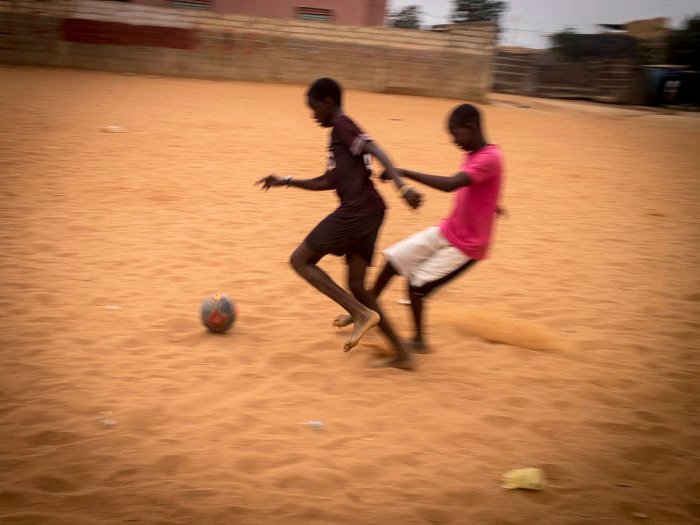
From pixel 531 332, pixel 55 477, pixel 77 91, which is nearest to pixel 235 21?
pixel 77 91

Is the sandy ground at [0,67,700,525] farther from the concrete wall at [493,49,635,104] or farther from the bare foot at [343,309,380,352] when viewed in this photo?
the concrete wall at [493,49,635,104]

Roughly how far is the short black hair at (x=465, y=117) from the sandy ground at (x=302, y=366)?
62.7 inches

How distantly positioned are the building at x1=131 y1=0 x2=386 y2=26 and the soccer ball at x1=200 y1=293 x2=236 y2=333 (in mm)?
22302

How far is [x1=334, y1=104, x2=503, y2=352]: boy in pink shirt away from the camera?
13.5 ft

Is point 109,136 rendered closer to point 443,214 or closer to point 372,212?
point 443,214

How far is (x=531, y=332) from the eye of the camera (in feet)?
16.7

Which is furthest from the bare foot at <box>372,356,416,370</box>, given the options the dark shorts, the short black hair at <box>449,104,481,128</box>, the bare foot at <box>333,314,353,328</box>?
the short black hair at <box>449,104,481,128</box>

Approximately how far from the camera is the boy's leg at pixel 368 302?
4.39 metres

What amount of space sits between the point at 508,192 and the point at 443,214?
166cm

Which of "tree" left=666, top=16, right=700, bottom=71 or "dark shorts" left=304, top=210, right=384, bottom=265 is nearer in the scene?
"dark shorts" left=304, top=210, right=384, bottom=265

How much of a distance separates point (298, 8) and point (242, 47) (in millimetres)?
6487

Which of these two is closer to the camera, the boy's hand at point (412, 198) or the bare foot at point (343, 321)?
the boy's hand at point (412, 198)

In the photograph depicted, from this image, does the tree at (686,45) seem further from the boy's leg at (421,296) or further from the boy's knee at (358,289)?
the boy's knee at (358,289)

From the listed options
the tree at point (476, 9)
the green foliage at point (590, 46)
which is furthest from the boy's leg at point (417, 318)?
the tree at point (476, 9)
